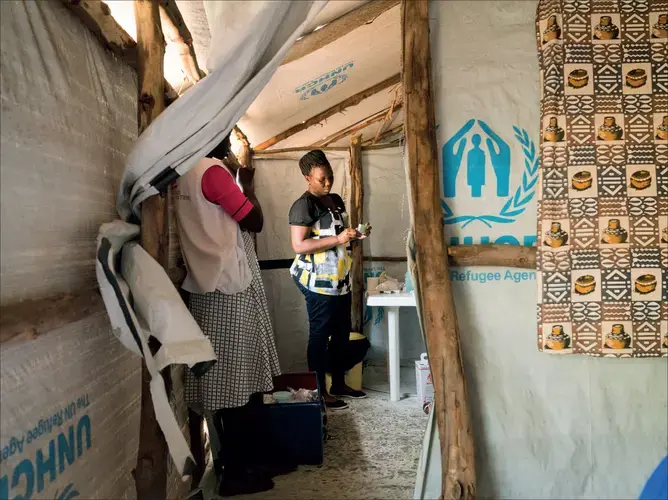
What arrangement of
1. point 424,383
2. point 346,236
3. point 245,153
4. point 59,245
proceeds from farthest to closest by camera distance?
point 245,153 → point 424,383 → point 346,236 → point 59,245

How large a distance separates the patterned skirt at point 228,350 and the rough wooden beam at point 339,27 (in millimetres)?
1244

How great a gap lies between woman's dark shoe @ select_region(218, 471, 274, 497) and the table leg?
128 centimetres

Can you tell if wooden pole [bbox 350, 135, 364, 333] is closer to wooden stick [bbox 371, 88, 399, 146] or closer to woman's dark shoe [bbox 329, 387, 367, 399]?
wooden stick [bbox 371, 88, 399, 146]

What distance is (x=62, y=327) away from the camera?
1.13 meters

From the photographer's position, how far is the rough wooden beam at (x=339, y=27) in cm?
237

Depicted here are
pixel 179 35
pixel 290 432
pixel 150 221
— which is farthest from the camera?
pixel 290 432

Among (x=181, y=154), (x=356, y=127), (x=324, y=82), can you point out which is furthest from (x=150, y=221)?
(x=356, y=127)

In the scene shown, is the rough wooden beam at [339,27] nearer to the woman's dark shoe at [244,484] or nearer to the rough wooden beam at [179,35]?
the rough wooden beam at [179,35]

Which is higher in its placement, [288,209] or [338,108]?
[338,108]

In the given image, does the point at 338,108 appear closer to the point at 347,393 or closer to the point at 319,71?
the point at 319,71

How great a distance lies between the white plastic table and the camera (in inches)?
123

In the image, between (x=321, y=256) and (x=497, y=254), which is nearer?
(x=497, y=254)

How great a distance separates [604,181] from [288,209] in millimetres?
2643

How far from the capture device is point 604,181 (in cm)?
158
